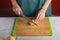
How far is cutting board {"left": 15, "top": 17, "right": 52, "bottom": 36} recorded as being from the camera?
978 millimetres

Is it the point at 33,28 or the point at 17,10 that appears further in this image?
the point at 17,10

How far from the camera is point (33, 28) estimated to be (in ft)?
3.37

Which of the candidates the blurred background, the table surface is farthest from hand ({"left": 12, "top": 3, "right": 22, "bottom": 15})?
the blurred background

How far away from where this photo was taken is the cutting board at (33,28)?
0.98m

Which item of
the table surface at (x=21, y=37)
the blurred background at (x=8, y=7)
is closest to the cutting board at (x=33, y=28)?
the table surface at (x=21, y=37)

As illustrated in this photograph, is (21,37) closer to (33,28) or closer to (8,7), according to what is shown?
(33,28)

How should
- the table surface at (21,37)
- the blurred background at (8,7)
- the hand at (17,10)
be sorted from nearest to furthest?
the table surface at (21,37), the hand at (17,10), the blurred background at (8,7)

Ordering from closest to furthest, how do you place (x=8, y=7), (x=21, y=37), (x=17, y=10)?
(x=21, y=37), (x=17, y=10), (x=8, y=7)

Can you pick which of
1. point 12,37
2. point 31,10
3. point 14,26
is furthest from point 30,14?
point 12,37

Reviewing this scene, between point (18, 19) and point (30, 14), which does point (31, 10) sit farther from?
point (18, 19)

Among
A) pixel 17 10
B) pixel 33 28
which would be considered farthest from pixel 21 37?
pixel 17 10

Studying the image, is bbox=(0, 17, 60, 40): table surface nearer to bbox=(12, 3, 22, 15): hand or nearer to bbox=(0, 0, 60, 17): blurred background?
bbox=(12, 3, 22, 15): hand

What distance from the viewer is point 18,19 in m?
1.15

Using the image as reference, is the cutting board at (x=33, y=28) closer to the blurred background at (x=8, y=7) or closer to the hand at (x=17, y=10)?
the hand at (x=17, y=10)
